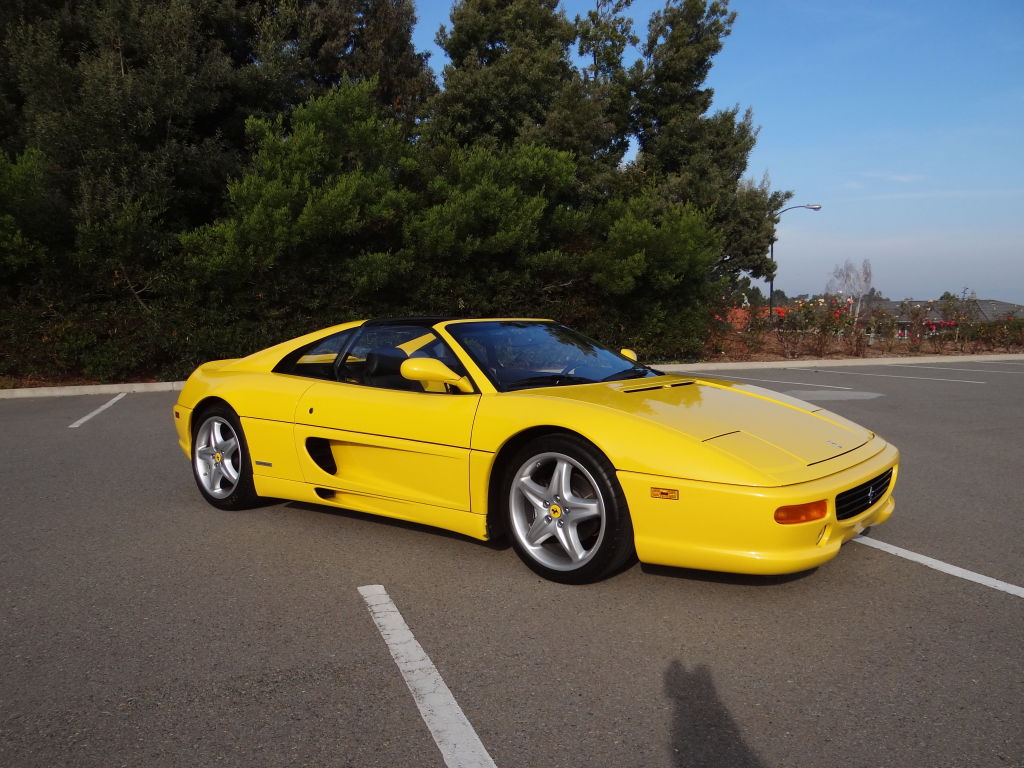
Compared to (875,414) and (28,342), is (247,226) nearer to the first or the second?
(28,342)

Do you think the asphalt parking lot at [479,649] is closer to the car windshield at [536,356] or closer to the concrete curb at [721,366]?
the car windshield at [536,356]

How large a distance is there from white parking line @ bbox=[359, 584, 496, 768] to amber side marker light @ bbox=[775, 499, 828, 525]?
1486 mm

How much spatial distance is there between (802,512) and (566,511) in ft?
3.35

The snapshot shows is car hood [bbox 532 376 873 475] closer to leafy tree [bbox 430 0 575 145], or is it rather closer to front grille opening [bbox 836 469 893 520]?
front grille opening [bbox 836 469 893 520]

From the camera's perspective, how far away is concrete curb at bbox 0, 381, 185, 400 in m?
13.0

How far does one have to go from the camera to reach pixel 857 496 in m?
3.62

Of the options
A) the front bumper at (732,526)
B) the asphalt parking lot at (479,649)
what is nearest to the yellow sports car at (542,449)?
the front bumper at (732,526)

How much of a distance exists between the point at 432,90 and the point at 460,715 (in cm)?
2457

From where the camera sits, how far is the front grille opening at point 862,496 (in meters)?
3.50

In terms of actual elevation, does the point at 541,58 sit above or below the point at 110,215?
above

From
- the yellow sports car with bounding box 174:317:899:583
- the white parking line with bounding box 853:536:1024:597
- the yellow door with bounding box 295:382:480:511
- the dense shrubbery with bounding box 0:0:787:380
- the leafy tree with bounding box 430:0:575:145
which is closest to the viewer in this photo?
the yellow sports car with bounding box 174:317:899:583

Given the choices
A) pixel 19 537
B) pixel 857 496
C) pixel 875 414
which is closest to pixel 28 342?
pixel 19 537

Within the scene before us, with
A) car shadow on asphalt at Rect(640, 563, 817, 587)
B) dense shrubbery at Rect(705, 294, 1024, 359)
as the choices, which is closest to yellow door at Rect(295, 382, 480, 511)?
car shadow on asphalt at Rect(640, 563, 817, 587)

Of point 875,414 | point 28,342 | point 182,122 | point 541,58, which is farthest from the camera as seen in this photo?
point 541,58
